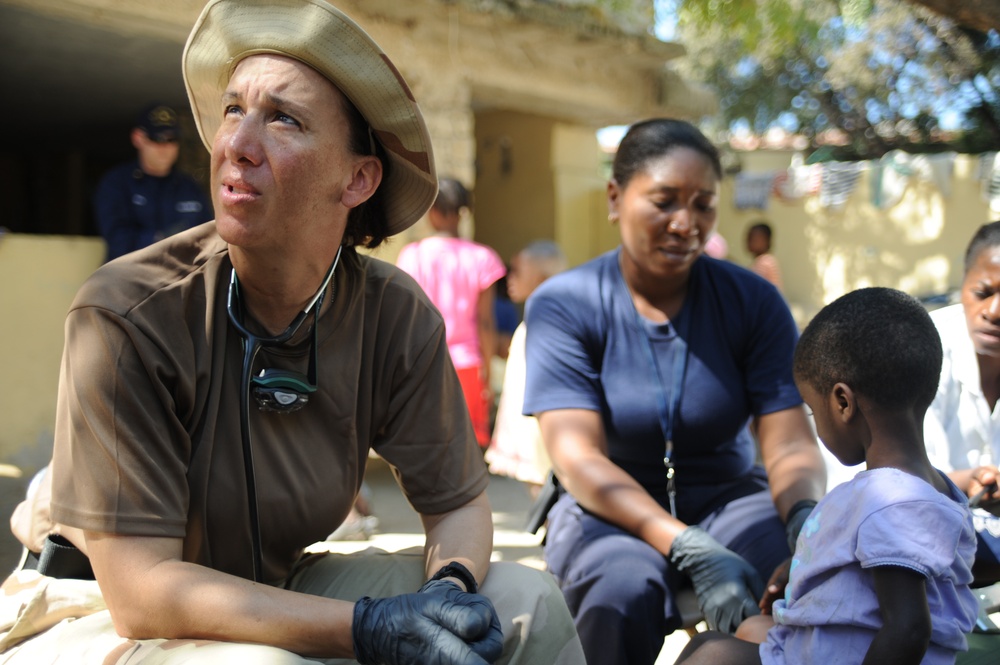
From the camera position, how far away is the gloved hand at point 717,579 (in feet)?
6.82

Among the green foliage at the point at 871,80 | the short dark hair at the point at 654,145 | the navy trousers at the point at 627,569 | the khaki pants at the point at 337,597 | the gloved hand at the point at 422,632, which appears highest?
the green foliage at the point at 871,80

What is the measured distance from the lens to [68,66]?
646 centimetres

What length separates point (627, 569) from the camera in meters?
2.19

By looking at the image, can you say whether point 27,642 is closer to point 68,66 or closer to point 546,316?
point 546,316

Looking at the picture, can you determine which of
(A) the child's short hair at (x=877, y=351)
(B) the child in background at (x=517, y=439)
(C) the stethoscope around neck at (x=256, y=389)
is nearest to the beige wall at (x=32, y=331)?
(B) the child in background at (x=517, y=439)

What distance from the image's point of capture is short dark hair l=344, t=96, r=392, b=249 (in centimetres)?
188

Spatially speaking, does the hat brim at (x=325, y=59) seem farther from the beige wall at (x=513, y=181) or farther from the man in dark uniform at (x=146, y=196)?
the beige wall at (x=513, y=181)

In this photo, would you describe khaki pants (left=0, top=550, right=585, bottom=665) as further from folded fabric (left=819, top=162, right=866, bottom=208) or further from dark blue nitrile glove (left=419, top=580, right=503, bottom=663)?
folded fabric (left=819, top=162, right=866, bottom=208)

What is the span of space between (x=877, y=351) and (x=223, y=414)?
4.12 ft

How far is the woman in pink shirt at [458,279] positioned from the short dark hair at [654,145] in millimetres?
2490

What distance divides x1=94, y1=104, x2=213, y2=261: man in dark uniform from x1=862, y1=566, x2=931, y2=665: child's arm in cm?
413

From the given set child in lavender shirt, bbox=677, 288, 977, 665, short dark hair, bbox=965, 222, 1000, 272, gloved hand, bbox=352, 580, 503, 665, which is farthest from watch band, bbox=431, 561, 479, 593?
short dark hair, bbox=965, 222, 1000, 272

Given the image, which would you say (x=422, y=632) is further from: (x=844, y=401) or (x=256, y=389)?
(x=844, y=401)

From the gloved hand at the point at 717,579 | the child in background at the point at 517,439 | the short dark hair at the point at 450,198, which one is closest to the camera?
the gloved hand at the point at 717,579
